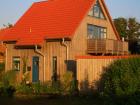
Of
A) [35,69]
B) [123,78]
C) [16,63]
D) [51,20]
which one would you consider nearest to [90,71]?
[123,78]

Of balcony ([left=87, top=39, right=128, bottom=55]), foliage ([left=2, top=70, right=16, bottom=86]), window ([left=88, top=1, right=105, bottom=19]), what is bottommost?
foliage ([left=2, top=70, right=16, bottom=86])

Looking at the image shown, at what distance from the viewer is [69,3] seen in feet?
120

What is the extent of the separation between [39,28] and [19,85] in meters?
6.28

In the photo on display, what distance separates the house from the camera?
3266 cm

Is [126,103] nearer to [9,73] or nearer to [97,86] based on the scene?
[97,86]

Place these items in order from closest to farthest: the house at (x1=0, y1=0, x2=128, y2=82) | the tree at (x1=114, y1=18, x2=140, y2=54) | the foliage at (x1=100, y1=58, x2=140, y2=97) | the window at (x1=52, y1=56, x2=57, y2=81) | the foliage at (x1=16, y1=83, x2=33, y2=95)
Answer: the foliage at (x1=100, y1=58, x2=140, y2=97) → the foliage at (x1=16, y1=83, x2=33, y2=95) → the house at (x1=0, y1=0, x2=128, y2=82) → the window at (x1=52, y1=56, x2=57, y2=81) → the tree at (x1=114, y1=18, x2=140, y2=54)

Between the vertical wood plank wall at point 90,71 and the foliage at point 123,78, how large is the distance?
493cm

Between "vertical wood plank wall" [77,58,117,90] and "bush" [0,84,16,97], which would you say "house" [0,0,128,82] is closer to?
"vertical wood plank wall" [77,58,117,90]

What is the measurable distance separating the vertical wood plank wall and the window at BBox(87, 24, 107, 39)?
8.38 metres

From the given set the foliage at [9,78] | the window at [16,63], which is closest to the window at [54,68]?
the foliage at [9,78]

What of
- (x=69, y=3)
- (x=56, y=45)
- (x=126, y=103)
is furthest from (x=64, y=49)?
(x=126, y=103)

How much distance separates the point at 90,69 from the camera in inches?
1057

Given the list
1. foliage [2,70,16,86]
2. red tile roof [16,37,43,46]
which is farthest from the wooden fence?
red tile roof [16,37,43,46]

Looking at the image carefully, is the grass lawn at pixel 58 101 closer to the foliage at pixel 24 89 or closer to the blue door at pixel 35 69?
the foliage at pixel 24 89
